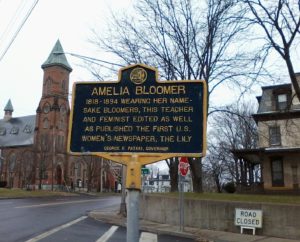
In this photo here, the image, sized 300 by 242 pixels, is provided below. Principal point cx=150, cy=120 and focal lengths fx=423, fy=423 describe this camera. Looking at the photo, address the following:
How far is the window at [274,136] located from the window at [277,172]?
1.75 metres

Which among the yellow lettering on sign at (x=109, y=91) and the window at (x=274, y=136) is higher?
the window at (x=274, y=136)

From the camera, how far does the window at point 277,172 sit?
116ft

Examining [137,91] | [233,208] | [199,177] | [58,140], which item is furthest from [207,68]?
[58,140]

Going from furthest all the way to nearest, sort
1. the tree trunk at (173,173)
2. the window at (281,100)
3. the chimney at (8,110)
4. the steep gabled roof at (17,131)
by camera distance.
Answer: the chimney at (8,110), the steep gabled roof at (17,131), the window at (281,100), the tree trunk at (173,173)

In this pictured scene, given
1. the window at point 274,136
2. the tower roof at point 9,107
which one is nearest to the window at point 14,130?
the tower roof at point 9,107

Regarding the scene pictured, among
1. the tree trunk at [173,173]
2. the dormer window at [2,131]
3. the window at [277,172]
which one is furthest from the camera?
the dormer window at [2,131]

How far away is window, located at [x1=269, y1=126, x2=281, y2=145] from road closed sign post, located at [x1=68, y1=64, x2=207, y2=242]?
3312 centimetres

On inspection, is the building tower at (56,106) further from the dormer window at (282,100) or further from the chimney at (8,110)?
the dormer window at (282,100)

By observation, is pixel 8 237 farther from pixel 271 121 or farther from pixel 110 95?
pixel 271 121

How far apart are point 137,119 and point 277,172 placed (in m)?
32.5

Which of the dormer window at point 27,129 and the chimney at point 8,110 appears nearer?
the dormer window at point 27,129

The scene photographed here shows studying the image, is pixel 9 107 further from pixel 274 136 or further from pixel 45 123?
pixel 274 136

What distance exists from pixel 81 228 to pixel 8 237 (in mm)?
3764

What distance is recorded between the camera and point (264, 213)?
15047 millimetres
